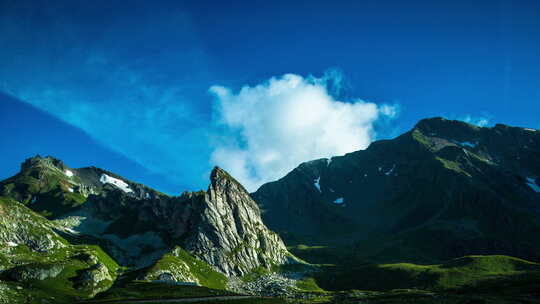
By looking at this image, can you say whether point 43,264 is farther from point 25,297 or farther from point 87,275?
point 25,297

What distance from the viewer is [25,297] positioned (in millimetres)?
122812

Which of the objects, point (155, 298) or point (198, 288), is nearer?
point (155, 298)

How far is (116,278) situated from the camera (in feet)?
621

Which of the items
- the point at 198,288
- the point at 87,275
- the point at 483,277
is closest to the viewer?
the point at 198,288

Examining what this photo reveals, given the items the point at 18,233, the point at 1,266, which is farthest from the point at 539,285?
the point at 18,233

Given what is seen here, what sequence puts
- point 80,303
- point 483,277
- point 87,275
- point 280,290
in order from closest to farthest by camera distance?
point 80,303, point 87,275, point 483,277, point 280,290

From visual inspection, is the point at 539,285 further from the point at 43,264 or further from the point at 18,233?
the point at 18,233

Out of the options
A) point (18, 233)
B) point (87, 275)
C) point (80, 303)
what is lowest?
point (80, 303)

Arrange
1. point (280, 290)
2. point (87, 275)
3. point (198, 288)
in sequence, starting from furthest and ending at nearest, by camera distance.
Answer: point (280, 290) < point (87, 275) < point (198, 288)

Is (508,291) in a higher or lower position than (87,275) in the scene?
lower

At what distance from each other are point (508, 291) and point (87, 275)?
17311 cm

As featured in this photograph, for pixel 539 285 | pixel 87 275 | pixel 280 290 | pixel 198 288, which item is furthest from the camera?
pixel 280 290

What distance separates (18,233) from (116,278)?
62.7 metres

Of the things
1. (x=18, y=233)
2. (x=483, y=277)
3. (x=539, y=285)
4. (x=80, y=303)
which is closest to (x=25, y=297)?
(x=80, y=303)
